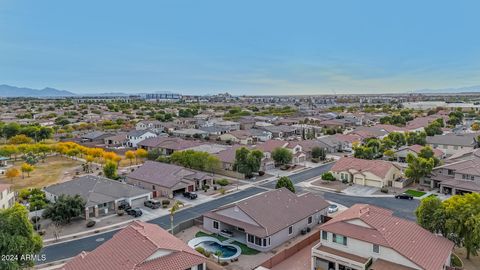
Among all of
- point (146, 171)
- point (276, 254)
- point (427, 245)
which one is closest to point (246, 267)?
point (276, 254)

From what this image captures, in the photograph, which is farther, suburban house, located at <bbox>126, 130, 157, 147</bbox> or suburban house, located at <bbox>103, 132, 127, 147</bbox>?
suburban house, located at <bbox>103, 132, 127, 147</bbox>

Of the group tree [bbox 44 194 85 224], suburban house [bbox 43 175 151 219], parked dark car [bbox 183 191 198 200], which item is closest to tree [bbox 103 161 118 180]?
suburban house [bbox 43 175 151 219]

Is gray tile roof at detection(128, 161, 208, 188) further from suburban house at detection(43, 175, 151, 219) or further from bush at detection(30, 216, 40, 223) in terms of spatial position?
bush at detection(30, 216, 40, 223)

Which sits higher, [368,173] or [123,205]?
[368,173]

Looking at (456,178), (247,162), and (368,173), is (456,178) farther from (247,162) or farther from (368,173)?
(247,162)

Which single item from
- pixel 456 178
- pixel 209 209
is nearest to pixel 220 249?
pixel 209 209

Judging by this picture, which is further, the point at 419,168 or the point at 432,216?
the point at 419,168

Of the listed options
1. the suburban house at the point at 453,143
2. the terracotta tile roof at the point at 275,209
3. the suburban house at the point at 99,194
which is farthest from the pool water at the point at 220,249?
the suburban house at the point at 453,143
